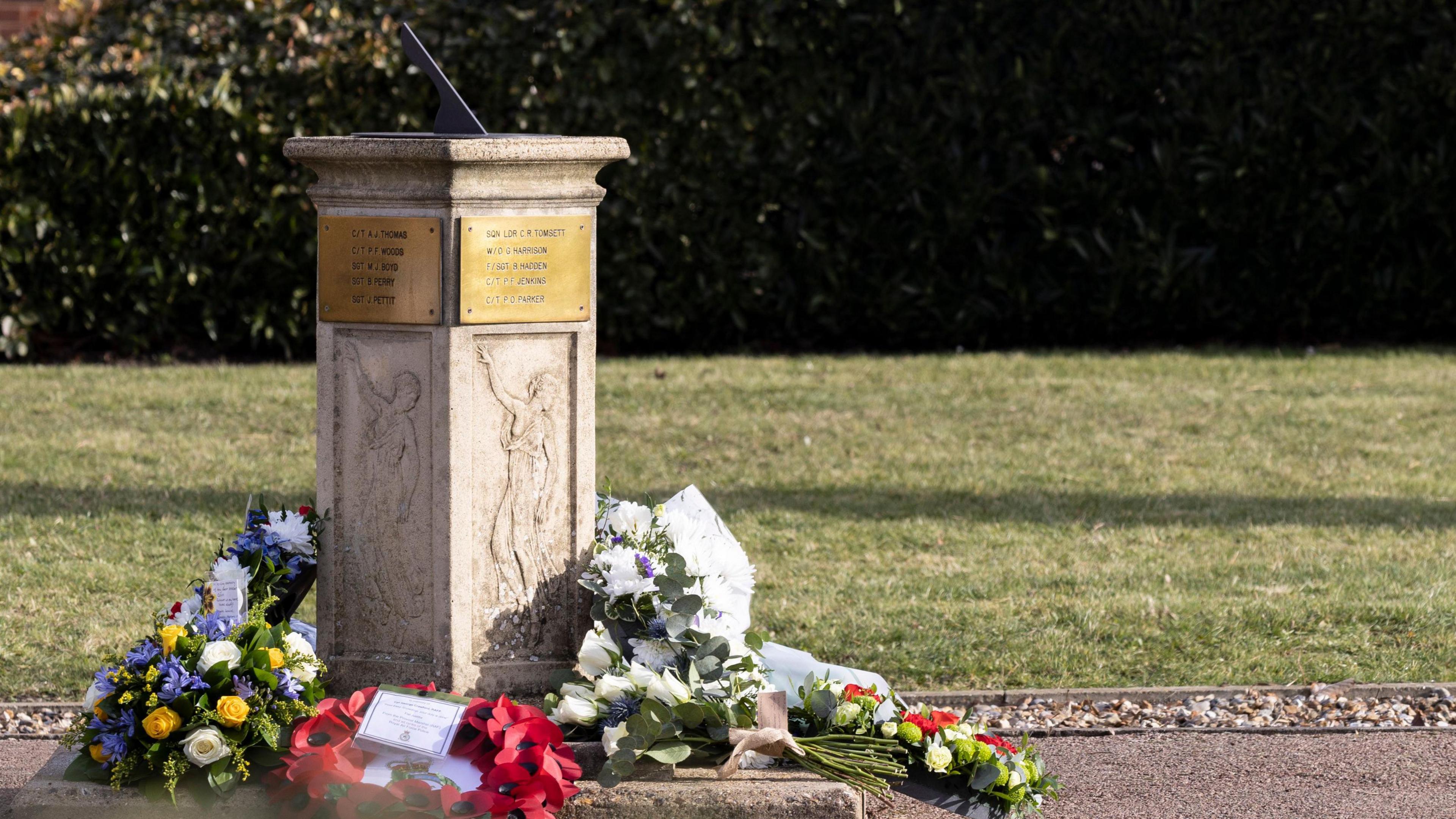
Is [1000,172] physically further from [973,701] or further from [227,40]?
[973,701]

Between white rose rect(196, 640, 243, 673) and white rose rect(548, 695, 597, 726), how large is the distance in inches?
27.6

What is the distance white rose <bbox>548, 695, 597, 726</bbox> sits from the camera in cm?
359

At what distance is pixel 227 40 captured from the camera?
387 inches

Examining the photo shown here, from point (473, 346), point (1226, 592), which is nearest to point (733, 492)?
point (1226, 592)

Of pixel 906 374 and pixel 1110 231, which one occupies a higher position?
pixel 1110 231

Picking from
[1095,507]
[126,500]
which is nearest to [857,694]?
[1095,507]

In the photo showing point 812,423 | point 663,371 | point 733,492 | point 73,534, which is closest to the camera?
point 73,534

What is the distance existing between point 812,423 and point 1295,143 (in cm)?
394

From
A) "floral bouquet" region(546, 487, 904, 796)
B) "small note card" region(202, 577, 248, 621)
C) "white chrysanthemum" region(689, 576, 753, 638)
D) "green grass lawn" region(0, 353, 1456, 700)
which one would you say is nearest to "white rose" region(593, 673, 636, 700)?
"floral bouquet" region(546, 487, 904, 796)

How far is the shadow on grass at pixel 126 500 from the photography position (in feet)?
21.0

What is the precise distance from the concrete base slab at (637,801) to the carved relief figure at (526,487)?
54 centimetres

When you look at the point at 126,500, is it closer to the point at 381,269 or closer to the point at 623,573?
the point at 381,269

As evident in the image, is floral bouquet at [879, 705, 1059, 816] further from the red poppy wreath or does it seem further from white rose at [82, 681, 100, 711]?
white rose at [82, 681, 100, 711]

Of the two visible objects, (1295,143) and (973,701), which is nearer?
(973,701)
